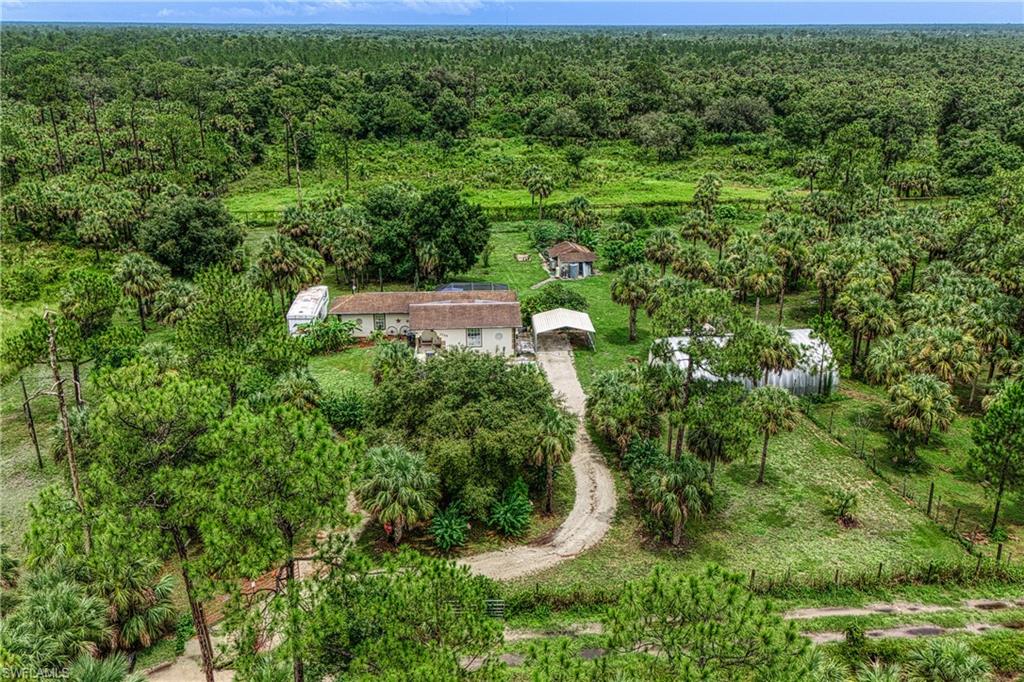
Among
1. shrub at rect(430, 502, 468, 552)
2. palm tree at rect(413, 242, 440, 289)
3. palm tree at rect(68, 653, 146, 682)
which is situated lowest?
shrub at rect(430, 502, 468, 552)

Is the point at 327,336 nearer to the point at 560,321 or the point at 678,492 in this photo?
the point at 560,321

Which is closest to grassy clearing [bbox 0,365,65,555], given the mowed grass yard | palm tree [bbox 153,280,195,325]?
palm tree [bbox 153,280,195,325]

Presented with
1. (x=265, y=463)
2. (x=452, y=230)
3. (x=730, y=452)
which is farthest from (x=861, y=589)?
(x=452, y=230)

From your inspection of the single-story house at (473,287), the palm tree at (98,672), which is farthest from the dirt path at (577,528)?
the single-story house at (473,287)

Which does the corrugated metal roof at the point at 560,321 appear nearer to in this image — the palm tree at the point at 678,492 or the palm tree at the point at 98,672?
the palm tree at the point at 678,492

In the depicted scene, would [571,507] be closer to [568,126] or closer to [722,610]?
[722,610]

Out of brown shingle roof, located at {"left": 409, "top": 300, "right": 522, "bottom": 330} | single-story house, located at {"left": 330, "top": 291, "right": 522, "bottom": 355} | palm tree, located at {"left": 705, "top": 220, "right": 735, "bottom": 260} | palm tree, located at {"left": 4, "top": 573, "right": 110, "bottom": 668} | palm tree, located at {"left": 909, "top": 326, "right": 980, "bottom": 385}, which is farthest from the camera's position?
palm tree, located at {"left": 705, "top": 220, "right": 735, "bottom": 260}

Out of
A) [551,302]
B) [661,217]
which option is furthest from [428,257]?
[661,217]

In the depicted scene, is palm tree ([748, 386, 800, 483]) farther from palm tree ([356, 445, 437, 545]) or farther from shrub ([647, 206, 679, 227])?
shrub ([647, 206, 679, 227])
